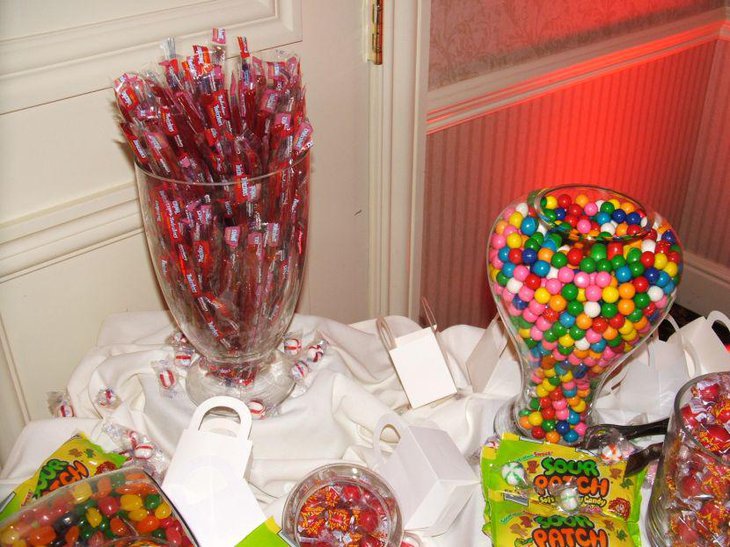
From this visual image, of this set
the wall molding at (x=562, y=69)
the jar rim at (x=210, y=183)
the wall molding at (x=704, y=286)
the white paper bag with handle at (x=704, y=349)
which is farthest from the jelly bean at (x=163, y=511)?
the wall molding at (x=704, y=286)

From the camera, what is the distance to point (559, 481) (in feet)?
2.68

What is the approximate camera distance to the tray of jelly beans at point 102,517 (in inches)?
27.4

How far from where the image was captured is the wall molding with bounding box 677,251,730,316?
2480mm

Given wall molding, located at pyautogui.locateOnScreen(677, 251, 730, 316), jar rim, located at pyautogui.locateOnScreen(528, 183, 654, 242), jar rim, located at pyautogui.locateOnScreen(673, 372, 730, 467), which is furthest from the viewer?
wall molding, located at pyautogui.locateOnScreen(677, 251, 730, 316)

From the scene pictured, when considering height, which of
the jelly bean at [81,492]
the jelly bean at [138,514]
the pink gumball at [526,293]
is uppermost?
the pink gumball at [526,293]

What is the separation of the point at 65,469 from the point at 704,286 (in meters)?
2.33

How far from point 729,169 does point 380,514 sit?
6.77 feet

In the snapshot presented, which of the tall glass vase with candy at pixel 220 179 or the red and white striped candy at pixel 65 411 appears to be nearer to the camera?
the tall glass vase with candy at pixel 220 179

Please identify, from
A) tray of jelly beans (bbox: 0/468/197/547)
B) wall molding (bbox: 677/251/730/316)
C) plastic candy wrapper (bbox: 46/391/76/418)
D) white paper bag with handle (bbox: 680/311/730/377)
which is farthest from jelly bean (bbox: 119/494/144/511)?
wall molding (bbox: 677/251/730/316)

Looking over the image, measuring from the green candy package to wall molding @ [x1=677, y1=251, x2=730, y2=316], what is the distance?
1.89 meters

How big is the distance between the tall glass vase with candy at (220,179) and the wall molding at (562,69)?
685mm

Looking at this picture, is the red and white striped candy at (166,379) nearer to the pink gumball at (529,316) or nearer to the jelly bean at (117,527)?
the jelly bean at (117,527)

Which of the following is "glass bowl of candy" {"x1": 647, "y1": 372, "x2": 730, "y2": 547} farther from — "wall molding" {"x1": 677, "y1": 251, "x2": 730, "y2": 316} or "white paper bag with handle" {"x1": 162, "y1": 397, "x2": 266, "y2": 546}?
"wall molding" {"x1": 677, "y1": 251, "x2": 730, "y2": 316}

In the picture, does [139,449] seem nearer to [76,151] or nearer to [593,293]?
[76,151]
